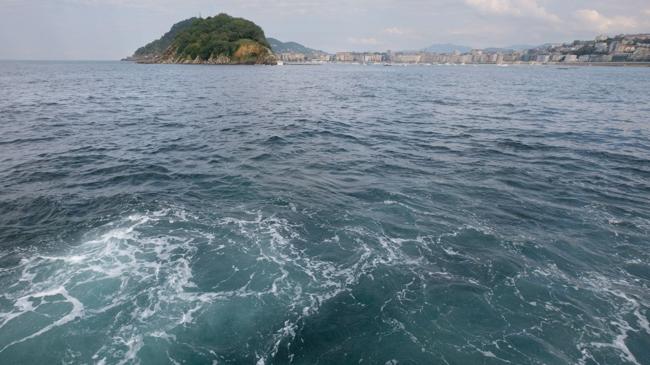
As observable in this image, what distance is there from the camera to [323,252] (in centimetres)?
1534

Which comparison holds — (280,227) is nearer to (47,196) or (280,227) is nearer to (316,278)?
(316,278)

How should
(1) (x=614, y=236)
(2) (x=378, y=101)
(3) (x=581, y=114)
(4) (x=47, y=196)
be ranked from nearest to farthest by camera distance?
(1) (x=614, y=236) < (4) (x=47, y=196) < (3) (x=581, y=114) < (2) (x=378, y=101)

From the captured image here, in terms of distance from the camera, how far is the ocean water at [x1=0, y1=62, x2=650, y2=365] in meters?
10.7

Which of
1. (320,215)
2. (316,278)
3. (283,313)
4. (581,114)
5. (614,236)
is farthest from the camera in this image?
(581,114)

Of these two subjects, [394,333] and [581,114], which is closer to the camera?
[394,333]

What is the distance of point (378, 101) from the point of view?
64000 millimetres

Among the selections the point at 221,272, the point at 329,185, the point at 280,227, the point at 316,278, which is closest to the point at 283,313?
the point at 316,278

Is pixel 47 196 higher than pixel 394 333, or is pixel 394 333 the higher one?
pixel 47 196

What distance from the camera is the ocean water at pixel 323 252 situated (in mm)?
10695

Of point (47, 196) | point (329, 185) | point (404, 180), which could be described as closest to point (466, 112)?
point (404, 180)

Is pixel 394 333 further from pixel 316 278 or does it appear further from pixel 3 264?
pixel 3 264

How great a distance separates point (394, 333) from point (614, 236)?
512 inches

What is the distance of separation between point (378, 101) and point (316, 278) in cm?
5473

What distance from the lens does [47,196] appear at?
19984 mm
